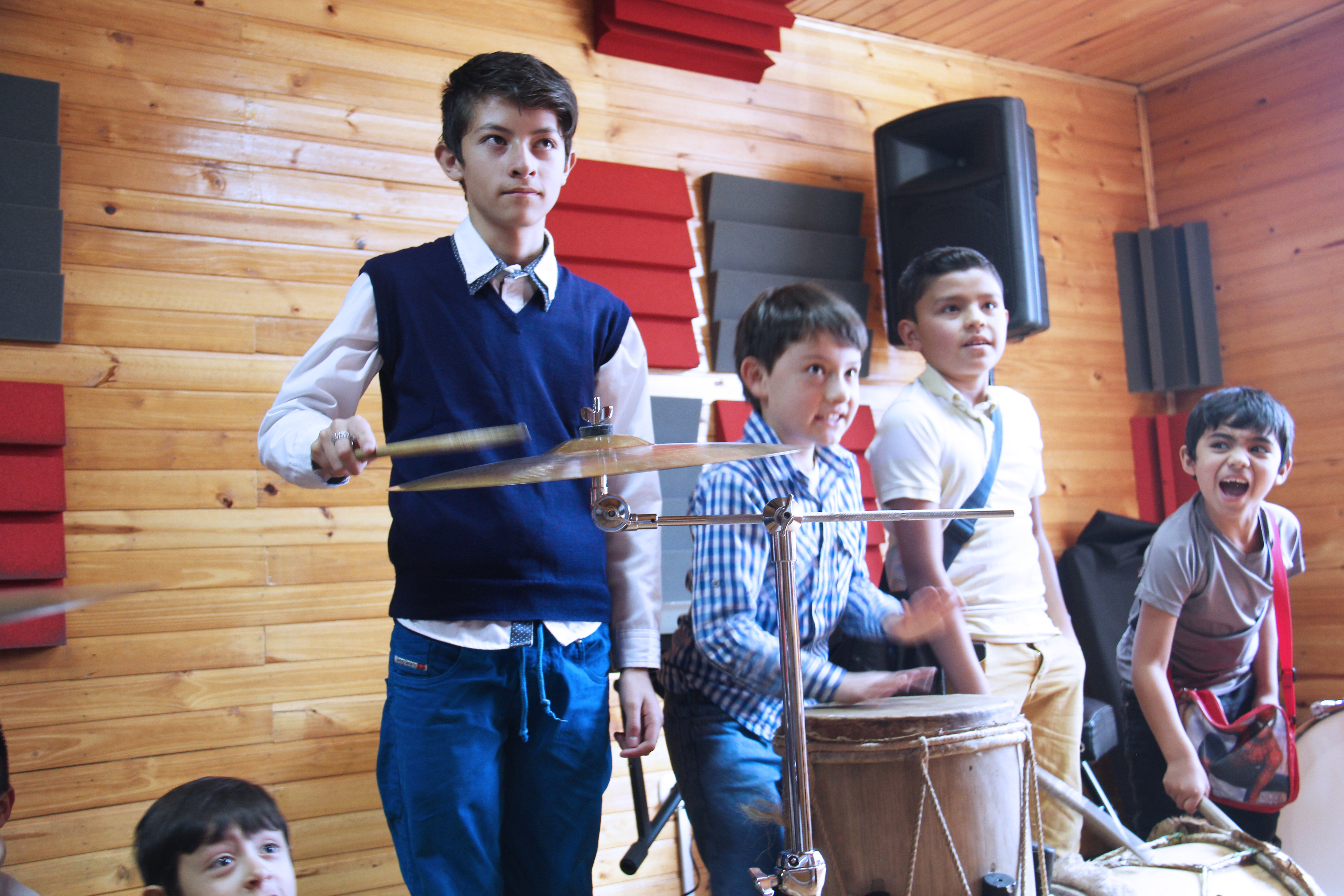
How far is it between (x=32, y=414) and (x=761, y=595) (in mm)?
1764

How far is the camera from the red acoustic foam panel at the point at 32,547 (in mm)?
2324

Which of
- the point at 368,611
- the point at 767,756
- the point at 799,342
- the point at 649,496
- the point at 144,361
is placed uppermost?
the point at 144,361

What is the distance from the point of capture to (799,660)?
4.19 feet

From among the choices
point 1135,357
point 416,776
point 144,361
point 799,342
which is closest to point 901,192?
point 1135,357

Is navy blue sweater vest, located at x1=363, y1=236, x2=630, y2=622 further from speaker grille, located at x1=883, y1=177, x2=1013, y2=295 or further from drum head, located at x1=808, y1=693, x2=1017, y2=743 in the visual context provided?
speaker grille, located at x1=883, y1=177, x2=1013, y2=295

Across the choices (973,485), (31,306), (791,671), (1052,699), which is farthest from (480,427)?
(31,306)

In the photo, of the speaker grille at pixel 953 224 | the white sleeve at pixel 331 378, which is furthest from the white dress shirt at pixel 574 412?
the speaker grille at pixel 953 224

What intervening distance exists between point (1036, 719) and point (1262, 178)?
2678 millimetres

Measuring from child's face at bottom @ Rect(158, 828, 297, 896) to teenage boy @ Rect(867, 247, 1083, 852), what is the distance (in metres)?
1.22

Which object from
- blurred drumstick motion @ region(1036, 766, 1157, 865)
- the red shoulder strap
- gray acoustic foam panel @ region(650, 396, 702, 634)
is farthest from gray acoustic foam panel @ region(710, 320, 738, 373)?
blurred drumstick motion @ region(1036, 766, 1157, 865)

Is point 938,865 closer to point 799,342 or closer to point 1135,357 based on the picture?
point 799,342

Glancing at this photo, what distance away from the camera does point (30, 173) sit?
2430mm

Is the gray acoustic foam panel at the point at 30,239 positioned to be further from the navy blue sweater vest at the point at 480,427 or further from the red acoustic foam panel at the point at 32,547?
the navy blue sweater vest at the point at 480,427

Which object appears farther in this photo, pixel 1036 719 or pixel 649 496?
pixel 1036 719
